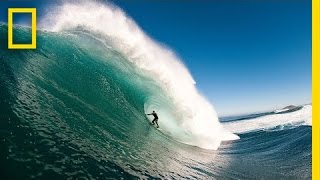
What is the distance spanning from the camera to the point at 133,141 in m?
9.70

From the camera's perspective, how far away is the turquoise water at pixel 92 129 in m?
6.86

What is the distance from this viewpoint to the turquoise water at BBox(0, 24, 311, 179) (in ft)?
22.5

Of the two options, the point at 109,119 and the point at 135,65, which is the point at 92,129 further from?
the point at 135,65

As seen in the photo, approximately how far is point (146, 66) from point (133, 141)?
676cm

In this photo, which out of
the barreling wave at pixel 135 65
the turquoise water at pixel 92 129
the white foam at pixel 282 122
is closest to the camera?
the turquoise water at pixel 92 129

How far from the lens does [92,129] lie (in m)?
8.96

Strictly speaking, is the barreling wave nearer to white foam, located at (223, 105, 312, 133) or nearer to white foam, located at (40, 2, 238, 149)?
white foam, located at (40, 2, 238, 149)

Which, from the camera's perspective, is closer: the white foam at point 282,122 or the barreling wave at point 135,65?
the barreling wave at point 135,65

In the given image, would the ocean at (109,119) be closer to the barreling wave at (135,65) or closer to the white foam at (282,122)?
the barreling wave at (135,65)

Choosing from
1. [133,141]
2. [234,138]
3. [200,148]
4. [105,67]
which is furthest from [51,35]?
[234,138]

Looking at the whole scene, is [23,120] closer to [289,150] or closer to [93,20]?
[93,20]

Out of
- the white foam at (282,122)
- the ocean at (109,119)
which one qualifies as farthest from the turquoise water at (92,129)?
the white foam at (282,122)

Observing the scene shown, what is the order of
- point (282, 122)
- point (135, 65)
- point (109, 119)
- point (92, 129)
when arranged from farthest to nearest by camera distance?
1. point (282, 122)
2. point (135, 65)
3. point (109, 119)
4. point (92, 129)

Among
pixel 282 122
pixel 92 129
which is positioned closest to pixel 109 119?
pixel 92 129
